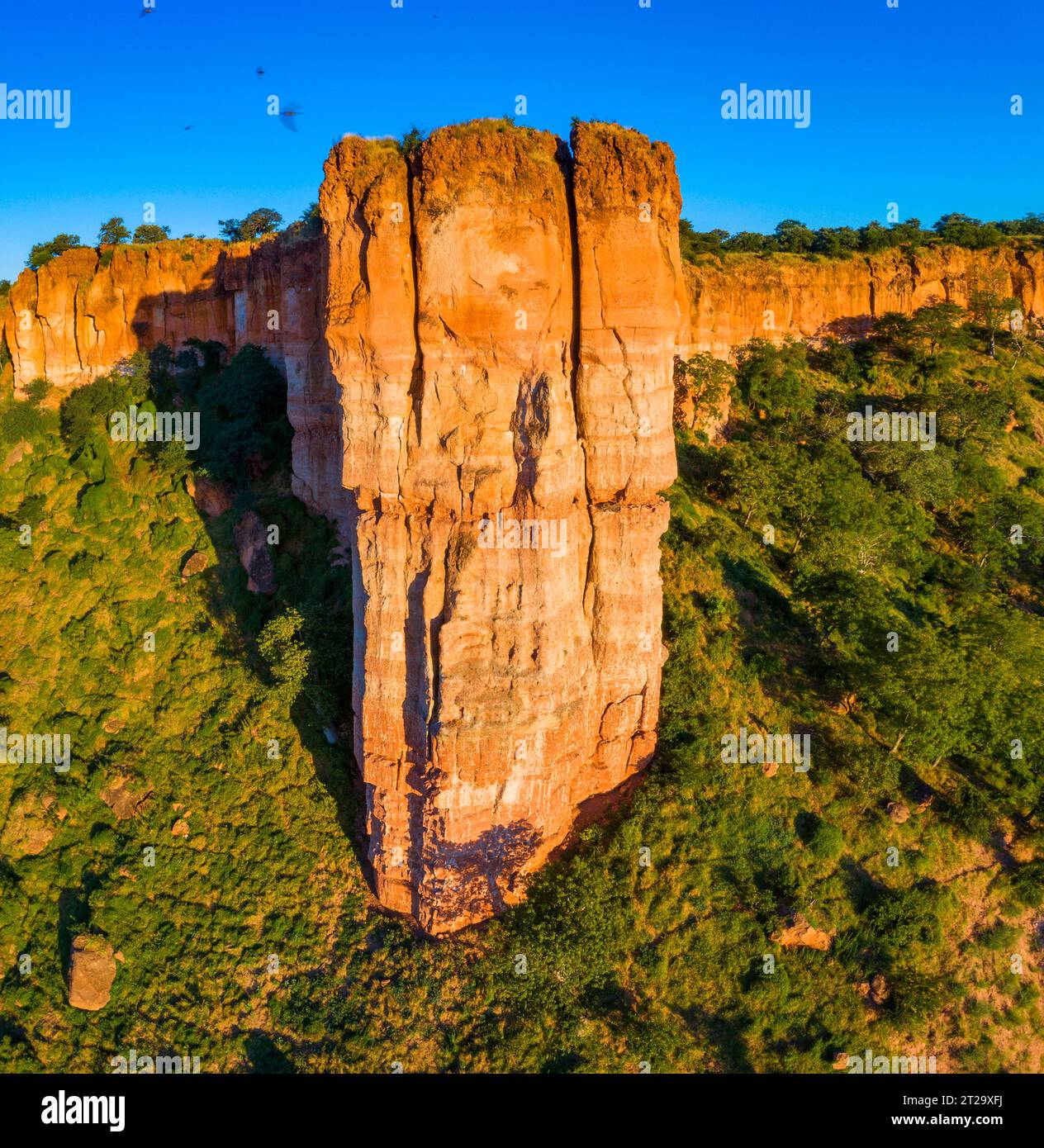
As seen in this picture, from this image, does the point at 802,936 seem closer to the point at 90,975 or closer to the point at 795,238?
the point at 90,975

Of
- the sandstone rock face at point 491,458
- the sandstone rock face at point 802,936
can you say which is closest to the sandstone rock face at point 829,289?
the sandstone rock face at point 491,458

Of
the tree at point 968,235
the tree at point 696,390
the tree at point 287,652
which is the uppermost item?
the tree at point 968,235

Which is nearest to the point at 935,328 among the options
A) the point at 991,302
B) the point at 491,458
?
the point at 991,302

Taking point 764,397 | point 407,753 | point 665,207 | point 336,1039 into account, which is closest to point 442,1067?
point 336,1039

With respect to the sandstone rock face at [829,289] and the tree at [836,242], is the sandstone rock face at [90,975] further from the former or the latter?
the tree at [836,242]

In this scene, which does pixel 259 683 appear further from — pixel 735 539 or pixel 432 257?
pixel 735 539

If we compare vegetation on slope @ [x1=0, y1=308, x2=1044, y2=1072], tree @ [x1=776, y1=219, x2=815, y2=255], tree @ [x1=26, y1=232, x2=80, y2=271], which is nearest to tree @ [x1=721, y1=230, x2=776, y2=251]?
tree @ [x1=776, y1=219, x2=815, y2=255]
